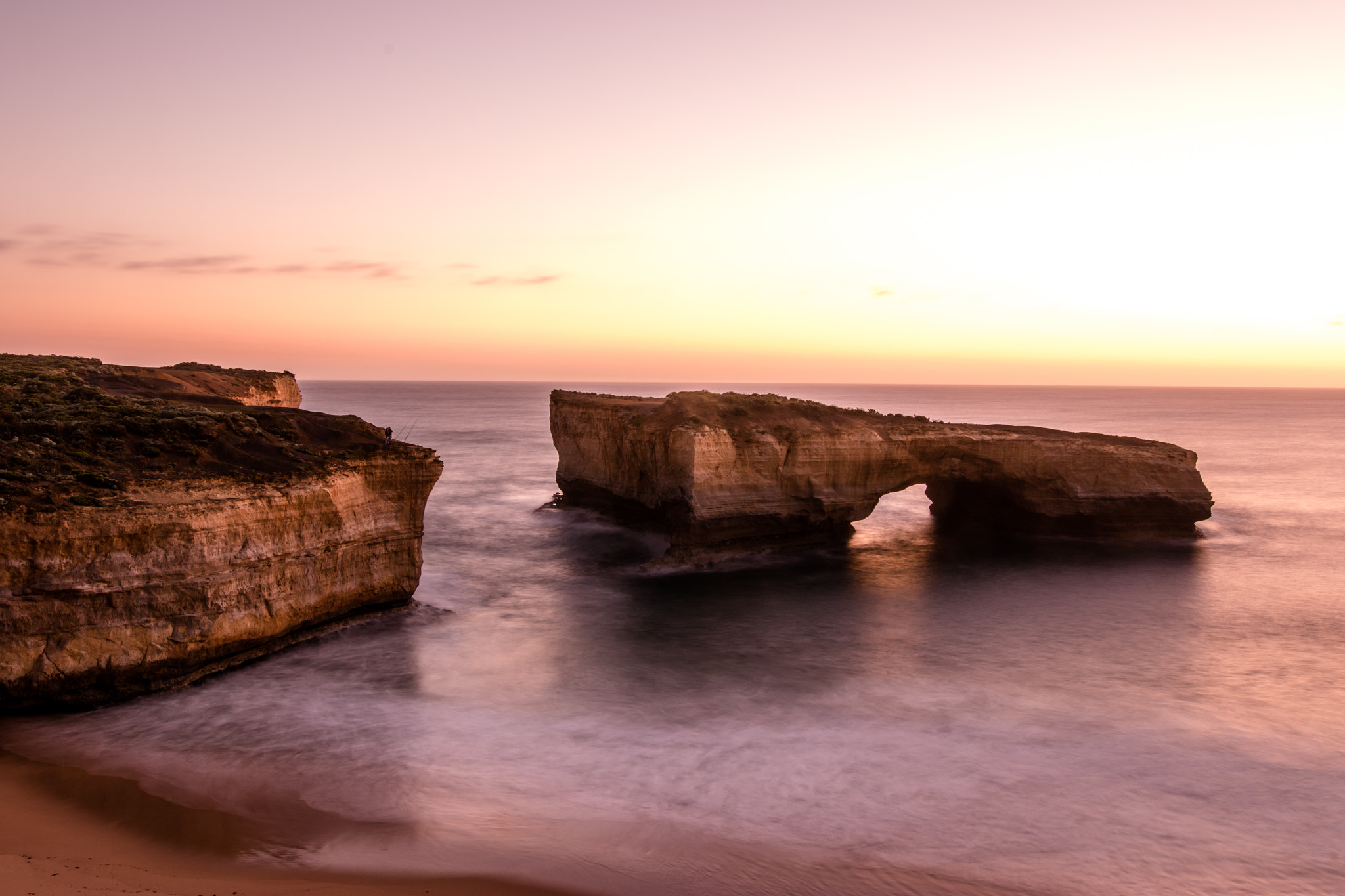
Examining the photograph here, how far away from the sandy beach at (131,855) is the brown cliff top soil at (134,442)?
15.6 ft

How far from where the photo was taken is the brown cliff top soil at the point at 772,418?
94.1 feet

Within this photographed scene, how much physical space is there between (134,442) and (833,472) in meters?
20.8

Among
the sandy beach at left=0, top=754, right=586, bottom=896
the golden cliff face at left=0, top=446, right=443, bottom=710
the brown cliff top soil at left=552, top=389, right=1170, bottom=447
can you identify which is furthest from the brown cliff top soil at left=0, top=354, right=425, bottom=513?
the brown cliff top soil at left=552, top=389, right=1170, bottom=447

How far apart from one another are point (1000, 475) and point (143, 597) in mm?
27546

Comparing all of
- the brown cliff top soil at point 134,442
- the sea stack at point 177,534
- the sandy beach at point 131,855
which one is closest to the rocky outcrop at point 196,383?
the brown cliff top soil at point 134,442

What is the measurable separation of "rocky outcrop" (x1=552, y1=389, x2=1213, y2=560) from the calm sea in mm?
2483

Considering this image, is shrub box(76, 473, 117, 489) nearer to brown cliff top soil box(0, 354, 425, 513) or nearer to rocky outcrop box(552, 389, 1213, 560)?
brown cliff top soil box(0, 354, 425, 513)

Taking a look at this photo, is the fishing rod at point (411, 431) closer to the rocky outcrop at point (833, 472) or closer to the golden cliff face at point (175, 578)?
the rocky outcrop at point (833, 472)

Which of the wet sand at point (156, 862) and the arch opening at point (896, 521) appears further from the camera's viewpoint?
the arch opening at point (896, 521)

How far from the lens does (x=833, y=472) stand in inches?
1169

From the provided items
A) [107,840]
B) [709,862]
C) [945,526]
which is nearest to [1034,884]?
[709,862]

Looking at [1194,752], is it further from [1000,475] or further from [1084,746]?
[1000,475]

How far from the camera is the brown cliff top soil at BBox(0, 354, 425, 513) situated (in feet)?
48.8

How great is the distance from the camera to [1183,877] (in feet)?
36.9
